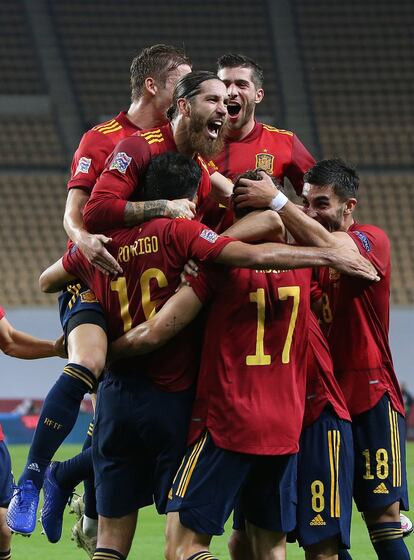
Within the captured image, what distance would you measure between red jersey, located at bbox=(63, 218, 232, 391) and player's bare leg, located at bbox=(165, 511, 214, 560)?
1.74 ft

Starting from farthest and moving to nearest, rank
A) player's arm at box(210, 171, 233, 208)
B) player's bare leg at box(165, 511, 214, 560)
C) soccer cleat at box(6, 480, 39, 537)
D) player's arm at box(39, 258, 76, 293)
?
1. player's arm at box(210, 171, 233, 208)
2. player's arm at box(39, 258, 76, 293)
3. soccer cleat at box(6, 480, 39, 537)
4. player's bare leg at box(165, 511, 214, 560)

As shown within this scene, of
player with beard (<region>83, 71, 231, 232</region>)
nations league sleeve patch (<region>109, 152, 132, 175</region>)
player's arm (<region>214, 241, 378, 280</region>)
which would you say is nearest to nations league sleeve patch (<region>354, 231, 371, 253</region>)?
player's arm (<region>214, 241, 378, 280</region>)

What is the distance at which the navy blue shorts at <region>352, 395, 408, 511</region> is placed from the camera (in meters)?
4.47

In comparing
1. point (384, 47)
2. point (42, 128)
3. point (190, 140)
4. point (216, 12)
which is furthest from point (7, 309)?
point (190, 140)

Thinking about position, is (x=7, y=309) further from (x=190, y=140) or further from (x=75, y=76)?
(x=190, y=140)

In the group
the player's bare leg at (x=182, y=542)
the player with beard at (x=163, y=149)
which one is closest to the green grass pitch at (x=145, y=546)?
the player's bare leg at (x=182, y=542)

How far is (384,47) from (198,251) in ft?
42.9

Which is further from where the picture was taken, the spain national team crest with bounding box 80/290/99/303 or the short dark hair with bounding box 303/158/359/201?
the short dark hair with bounding box 303/158/359/201

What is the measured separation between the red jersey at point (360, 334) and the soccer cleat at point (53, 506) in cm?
153

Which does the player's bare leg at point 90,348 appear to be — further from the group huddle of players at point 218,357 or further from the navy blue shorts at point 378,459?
the navy blue shorts at point 378,459

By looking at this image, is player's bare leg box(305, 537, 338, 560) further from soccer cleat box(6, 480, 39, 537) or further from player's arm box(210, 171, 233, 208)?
player's arm box(210, 171, 233, 208)

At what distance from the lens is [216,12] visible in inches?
647

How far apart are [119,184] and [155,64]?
1479 millimetres

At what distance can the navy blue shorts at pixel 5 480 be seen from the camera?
5.14 m
